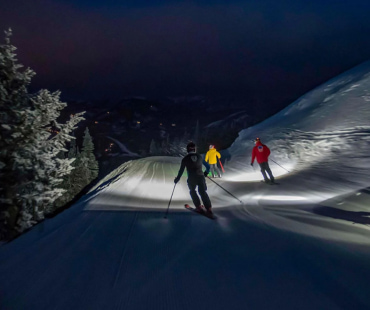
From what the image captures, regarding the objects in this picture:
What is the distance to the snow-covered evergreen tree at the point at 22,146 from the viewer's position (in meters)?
12.1

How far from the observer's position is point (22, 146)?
1251cm

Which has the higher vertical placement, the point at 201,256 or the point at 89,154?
the point at 201,256

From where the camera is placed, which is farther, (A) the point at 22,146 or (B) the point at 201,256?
(A) the point at 22,146

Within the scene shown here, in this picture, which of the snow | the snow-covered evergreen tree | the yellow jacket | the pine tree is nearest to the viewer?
the snow

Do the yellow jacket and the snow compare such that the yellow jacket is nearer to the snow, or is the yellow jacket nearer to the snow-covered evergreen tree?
the snow

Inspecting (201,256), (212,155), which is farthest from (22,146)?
(201,256)

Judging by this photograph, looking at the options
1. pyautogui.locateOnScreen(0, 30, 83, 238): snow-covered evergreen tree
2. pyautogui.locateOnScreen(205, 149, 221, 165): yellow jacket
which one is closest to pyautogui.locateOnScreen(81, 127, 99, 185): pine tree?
pyautogui.locateOnScreen(0, 30, 83, 238): snow-covered evergreen tree

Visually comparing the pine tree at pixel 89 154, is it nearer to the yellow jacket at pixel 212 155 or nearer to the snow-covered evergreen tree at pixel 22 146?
the snow-covered evergreen tree at pixel 22 146

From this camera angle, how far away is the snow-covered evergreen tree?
12133 millimetres

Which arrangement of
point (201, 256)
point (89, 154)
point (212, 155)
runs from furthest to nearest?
1. point (89, 154)
2. point (212, 155)
3. point (201, 256)

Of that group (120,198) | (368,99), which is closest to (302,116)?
(368,99)

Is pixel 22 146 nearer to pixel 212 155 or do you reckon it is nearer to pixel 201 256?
pixel 212 155

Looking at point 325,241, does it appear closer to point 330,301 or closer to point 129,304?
point 330,301

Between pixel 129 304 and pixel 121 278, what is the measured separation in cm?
61
